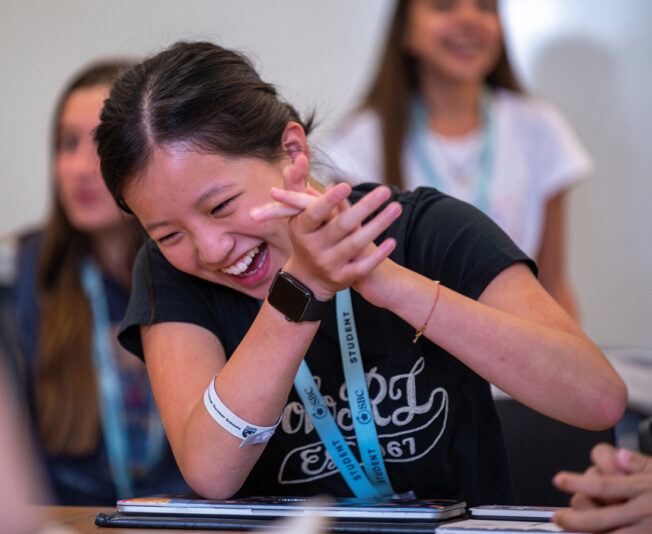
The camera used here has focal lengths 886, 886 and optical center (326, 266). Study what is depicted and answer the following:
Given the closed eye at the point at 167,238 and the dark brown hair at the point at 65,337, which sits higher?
the closed eye at the point at 167,238

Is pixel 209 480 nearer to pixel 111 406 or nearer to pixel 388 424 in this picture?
pixel 388 424

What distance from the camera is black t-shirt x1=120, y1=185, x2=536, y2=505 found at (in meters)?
1.19

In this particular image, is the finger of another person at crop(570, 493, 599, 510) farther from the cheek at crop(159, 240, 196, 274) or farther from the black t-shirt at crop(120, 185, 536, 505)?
the cheek at crop(159, 240, 196, 274)

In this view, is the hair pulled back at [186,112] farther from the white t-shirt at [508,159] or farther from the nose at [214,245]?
the white t-shirt at [508,159]

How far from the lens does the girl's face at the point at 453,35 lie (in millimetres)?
2488

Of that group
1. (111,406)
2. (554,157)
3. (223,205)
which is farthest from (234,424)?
(554,157)

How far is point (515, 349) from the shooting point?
1.03 m

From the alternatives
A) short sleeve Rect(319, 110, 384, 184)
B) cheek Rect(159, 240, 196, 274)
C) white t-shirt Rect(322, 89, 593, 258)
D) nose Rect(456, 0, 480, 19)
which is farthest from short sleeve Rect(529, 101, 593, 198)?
cheek Rect(159, 240, 196, 274)

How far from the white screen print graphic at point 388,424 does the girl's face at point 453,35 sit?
57.8 inches

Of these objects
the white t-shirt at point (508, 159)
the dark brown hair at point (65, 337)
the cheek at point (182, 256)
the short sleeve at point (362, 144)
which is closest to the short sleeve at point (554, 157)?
the white t-shirt at point (508, 159)

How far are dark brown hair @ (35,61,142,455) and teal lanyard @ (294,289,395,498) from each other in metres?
0.97

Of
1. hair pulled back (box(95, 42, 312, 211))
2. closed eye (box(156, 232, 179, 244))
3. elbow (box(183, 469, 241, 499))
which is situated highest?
hair pulled back (box(95, 42, 312, 211))

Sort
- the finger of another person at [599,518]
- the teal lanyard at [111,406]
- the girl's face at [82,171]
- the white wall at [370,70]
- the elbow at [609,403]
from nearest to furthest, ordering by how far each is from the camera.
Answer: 1. the finger of another person at [599,518]
2. the elbow at [609,403]
3. the teal lanyard at [111,406]
4. the girl's face at [82,171]
5. the white wall at [370,70]

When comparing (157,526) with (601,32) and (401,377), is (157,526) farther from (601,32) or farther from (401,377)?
(601,32)
